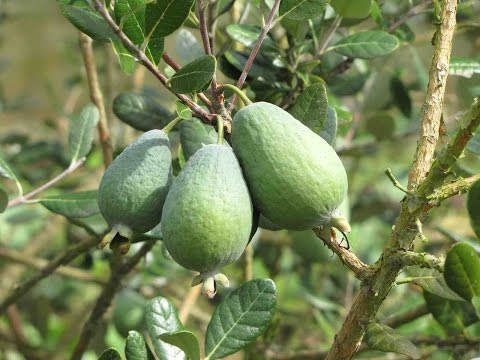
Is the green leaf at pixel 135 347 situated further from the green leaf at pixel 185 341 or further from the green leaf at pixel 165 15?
the green leaf at pixel 165 15

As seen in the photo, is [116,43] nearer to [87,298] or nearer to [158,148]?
[158,148]

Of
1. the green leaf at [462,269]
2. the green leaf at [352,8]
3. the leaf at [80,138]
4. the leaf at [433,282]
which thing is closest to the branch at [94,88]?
the leaf at [80,138]

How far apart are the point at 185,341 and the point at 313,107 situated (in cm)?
41

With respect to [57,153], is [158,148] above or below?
above

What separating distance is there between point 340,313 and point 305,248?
1.20 ft

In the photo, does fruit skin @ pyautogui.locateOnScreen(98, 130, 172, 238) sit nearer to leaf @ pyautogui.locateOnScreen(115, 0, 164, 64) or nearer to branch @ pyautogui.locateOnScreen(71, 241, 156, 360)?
leaf @ pyautogui.locateOnScreen(115, 0, 164, 64)

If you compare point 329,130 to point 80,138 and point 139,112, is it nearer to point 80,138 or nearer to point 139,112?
point 139,112

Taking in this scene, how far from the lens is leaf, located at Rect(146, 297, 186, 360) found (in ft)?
3.58

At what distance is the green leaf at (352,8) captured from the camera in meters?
1.33

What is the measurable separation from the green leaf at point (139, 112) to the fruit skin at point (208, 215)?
450mm

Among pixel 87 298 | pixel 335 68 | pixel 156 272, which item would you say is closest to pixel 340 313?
pixel 156 272

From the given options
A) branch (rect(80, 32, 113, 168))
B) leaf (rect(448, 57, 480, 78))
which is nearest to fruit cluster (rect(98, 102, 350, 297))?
leaf (rect(448, 57, 480, 78))

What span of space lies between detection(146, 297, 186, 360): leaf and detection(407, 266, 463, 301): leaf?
0.37m

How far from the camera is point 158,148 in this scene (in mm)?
1058
